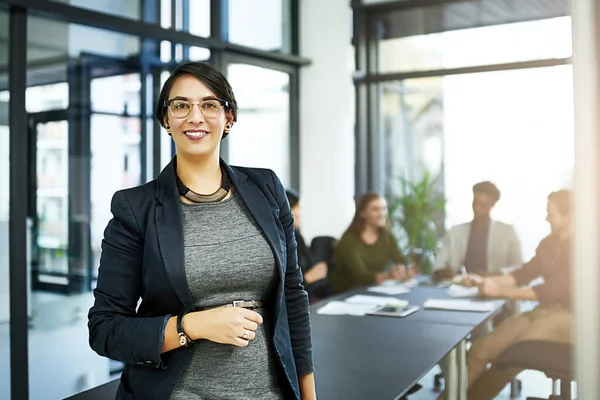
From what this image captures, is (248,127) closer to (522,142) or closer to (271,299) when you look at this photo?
(522,142)

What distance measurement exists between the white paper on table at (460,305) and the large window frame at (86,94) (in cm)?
191

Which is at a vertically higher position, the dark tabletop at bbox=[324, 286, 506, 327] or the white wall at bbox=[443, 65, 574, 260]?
the white wall at bbox=[443, 65, 574, 260]

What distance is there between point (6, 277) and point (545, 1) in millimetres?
4221

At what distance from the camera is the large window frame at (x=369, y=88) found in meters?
5.53

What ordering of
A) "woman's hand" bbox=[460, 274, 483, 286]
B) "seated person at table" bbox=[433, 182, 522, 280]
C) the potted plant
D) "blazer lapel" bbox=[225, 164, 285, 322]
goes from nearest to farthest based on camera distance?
"blazer lapel" bbox=[225, 164, 285, 322] → "woman's hand" bbox=[460, 274, 483, 286] → "seated person at table" bbox=[433, 182, 522, 280] → the potted plant

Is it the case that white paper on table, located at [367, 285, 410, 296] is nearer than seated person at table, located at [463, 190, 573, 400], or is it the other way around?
seated person at table, located at [463, 190, 573, 400]

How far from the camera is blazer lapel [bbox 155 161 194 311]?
3.93 ft

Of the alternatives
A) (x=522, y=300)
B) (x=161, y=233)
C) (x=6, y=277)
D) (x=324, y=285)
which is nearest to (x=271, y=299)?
(x=161, y=233)

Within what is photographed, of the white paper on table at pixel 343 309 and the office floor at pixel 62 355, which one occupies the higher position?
the white paper on table at pixel 343 309

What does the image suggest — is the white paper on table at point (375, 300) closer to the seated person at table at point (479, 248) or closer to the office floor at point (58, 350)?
the seated person at table at point (479, 248)

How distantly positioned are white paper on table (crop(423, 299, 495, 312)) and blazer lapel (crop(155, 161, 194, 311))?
2.29m

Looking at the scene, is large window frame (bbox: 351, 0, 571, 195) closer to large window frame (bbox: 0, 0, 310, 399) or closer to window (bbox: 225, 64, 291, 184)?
window (bbox: 225, 64, 291, 184)

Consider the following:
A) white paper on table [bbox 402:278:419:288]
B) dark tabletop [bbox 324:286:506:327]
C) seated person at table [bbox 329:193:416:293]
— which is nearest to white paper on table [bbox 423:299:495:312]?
dark tabletop [bbox 324:286:506:327]

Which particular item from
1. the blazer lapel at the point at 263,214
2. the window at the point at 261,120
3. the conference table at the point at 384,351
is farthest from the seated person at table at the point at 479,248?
the blazer lapel at the point at 263,214
